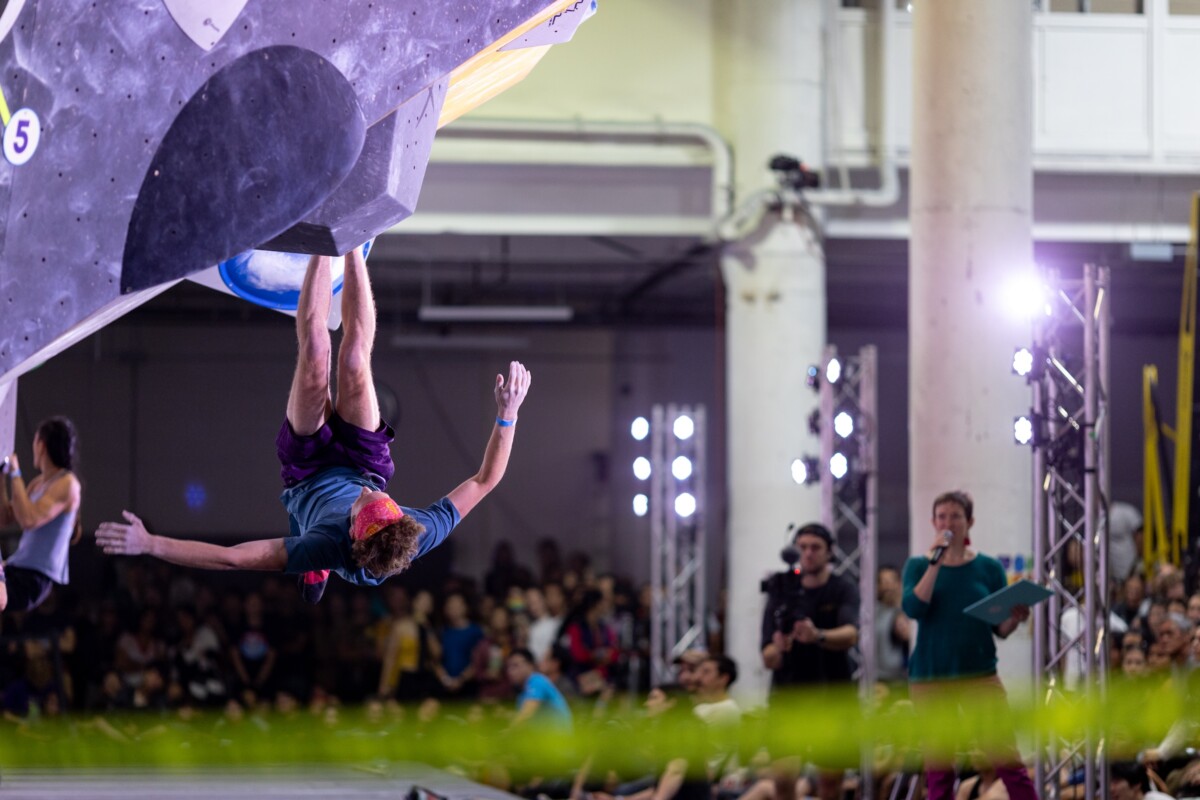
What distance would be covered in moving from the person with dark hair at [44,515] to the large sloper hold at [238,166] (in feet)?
8.41

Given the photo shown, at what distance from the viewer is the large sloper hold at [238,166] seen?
4270 millimetres

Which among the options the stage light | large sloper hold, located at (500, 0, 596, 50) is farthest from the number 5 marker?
the stage light

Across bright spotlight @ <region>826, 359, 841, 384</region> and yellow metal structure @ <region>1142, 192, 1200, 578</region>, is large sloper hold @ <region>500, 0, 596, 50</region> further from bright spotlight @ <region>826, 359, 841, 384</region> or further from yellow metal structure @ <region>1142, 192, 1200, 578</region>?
yellow metal structure @ <region>1142, 192, 1200, 578</region>

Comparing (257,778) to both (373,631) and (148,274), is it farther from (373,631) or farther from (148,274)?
(373,631)

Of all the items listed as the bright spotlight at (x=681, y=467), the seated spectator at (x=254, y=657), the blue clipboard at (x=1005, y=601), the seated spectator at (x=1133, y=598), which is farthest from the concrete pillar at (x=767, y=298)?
the blue clipboard at (x=1005, y=601)

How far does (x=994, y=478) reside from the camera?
9.91 meters

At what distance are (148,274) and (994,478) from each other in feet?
21.7

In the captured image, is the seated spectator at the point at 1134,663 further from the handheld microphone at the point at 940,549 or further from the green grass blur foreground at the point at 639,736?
the handheld microphone at the point at 940,549

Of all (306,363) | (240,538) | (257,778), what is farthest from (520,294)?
(306,363)

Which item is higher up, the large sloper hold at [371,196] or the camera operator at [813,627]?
the large sloper hold at [371,196]

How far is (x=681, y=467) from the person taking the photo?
13.0 metres

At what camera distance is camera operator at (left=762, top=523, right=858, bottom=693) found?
26.0 feet

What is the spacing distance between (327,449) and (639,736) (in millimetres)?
3953

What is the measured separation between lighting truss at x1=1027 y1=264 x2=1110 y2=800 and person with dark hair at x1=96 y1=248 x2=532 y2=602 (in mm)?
3695
